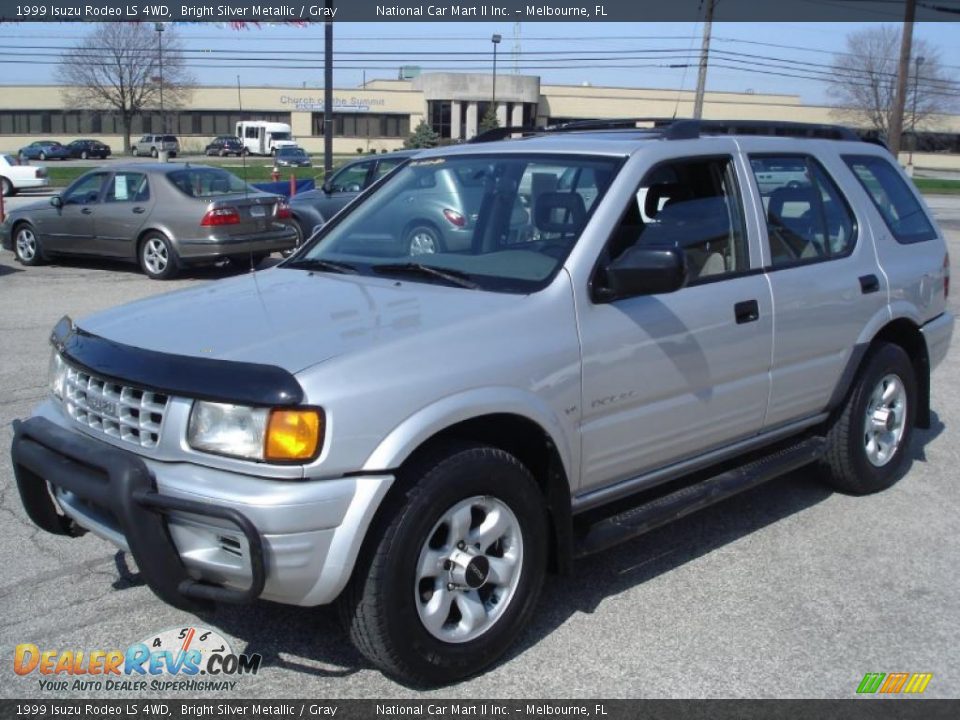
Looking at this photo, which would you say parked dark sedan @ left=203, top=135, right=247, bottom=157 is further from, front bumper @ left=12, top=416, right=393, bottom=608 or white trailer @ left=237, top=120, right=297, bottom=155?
front bumper @ left=12, top=416, right=393, bottom=608

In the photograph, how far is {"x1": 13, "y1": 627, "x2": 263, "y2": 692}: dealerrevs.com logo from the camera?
3.45 m

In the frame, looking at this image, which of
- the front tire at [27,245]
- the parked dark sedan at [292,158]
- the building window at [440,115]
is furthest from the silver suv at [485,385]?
the building window at [440,115]

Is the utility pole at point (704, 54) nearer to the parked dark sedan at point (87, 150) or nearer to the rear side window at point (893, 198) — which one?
the rear side window at point (893, 198)

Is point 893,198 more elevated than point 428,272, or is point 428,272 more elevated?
point 893,198

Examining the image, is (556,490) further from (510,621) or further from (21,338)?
(21,338)

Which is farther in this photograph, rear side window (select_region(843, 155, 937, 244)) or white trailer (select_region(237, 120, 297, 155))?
white trailer (select_region(237, 120, 297, 155))

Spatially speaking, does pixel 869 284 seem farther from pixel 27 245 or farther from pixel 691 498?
pixel 27 245

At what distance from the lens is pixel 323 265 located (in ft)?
14.6

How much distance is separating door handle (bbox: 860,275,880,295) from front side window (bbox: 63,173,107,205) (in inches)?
462

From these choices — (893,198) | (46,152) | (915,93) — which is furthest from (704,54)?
(915,93)

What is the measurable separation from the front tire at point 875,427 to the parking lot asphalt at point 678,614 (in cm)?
18

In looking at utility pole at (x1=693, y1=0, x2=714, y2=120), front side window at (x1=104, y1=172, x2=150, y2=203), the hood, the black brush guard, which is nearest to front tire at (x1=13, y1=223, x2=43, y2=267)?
front side window at (x1=104, y1=172, x2=150, y2=203)

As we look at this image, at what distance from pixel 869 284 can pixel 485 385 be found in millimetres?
2702

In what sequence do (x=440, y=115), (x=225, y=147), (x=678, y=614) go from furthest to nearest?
(x=440, y=115)
(x=225, y=147)
(x=678, y=614)
